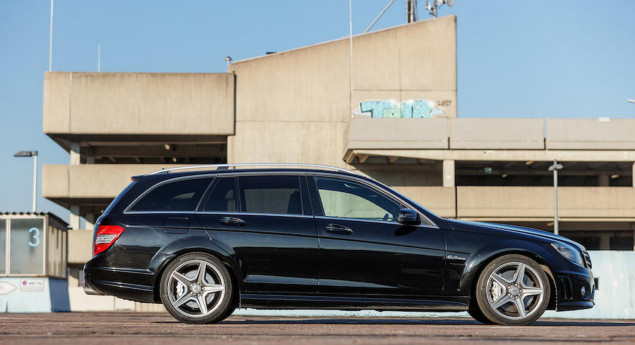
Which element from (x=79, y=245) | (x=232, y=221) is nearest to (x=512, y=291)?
(x=232, y=221)

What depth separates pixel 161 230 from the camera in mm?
10461

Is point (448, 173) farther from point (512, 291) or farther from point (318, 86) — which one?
point (512, 291)

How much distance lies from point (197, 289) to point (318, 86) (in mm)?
40382

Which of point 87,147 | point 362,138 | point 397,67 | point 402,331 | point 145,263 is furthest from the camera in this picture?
point 87,147

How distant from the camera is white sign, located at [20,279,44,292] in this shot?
30.4 meters

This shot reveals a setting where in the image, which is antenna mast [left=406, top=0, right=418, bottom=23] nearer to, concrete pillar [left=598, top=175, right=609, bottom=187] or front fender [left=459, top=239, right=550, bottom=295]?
concrete pillar [left=598, top=175, right=609, bottom=187]

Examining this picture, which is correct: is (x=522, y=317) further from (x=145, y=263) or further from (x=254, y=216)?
(x=145, y=263)

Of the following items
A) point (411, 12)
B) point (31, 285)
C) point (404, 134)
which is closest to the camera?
point (31, 285)

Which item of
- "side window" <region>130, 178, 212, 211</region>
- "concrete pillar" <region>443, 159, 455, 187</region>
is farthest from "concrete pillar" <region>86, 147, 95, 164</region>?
"side window" <region>130, 178, 212, 211</region>

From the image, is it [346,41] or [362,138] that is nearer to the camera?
[362,138]

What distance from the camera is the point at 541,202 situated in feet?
155

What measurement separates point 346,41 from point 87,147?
A: 14679 mm

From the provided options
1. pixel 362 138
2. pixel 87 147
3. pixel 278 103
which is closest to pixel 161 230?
pixel 362 138

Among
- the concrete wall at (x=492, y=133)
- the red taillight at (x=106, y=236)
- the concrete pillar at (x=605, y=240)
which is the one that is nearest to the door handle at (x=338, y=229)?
the red taillight at (x=106, y=236)
